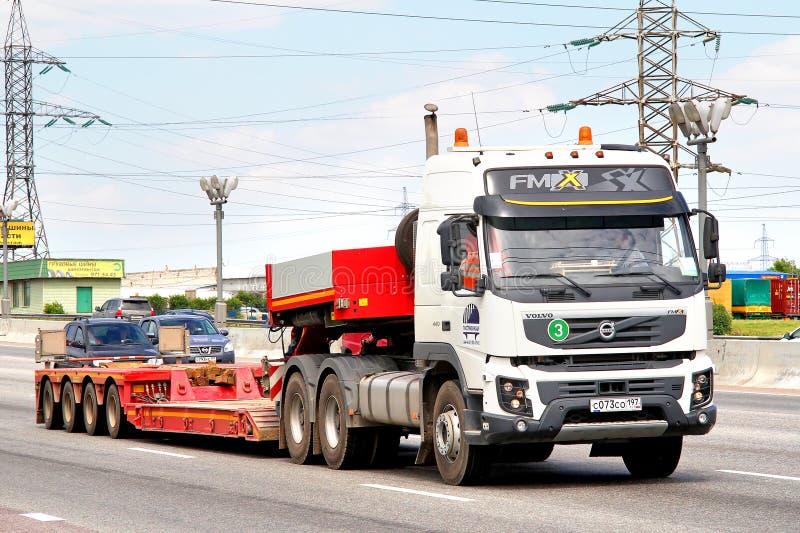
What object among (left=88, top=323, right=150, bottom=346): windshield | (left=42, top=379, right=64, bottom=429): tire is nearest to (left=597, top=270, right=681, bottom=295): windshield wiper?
(left=42, top=379, right=64, bottom=429): tire

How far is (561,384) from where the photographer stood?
11.4m

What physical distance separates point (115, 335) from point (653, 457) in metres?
14.4

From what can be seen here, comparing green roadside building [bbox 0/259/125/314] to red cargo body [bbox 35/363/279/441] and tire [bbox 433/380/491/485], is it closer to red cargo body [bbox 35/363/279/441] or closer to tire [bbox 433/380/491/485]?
red cargo body [bbox 35/363/279/441]

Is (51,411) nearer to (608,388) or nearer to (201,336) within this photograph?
(608,388)

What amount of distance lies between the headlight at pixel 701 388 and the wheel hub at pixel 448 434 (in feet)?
6.98

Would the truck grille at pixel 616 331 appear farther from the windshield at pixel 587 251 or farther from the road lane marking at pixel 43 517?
the road lane marking at pixel 43 517

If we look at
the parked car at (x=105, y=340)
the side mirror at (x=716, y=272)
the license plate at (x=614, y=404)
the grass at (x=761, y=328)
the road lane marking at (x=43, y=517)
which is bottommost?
the road lane marking at (x=43, y=517)

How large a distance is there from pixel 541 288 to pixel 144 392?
30.6 ft

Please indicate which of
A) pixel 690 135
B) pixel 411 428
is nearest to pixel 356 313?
pixel 411 428

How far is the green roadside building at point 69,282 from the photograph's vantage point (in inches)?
3541

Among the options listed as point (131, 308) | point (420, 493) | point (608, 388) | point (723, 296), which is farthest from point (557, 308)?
point (723, 296)

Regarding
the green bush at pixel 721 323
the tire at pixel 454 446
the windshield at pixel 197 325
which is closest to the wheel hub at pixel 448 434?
the tire at pixel 454 446

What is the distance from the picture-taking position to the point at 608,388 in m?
11.5

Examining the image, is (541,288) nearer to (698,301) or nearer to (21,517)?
(698,301)
